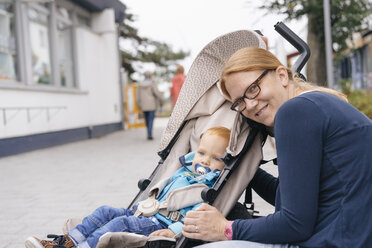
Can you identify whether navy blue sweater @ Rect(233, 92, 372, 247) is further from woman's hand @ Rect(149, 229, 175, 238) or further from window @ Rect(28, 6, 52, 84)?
window @ Rect(28, 6, 52, 84)

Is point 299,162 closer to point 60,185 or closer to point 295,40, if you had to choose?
point 295,40

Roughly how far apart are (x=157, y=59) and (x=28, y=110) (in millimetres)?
23907

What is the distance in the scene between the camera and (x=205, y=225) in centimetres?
186

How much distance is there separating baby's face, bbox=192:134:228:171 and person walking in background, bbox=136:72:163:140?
883 cm

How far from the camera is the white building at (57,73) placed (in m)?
9.33

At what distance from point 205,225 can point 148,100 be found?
32.3ft

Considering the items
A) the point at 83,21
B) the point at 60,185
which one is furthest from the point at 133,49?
the point at 60,185

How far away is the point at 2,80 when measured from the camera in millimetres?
9047

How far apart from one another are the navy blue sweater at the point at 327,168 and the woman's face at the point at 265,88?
0.86 ft

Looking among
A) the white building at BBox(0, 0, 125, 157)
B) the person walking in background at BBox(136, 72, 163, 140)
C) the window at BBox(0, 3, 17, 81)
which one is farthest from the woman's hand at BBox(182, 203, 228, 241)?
the person walking in background at BBox(136, 72, 163, 140)

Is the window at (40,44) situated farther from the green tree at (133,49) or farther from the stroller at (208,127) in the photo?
the green tree at (133,49)

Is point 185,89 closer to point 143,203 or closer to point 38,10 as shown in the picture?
point 143,203

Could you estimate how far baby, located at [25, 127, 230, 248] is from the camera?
229cm

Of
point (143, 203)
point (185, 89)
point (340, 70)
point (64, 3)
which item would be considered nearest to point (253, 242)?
point (143, 203)
